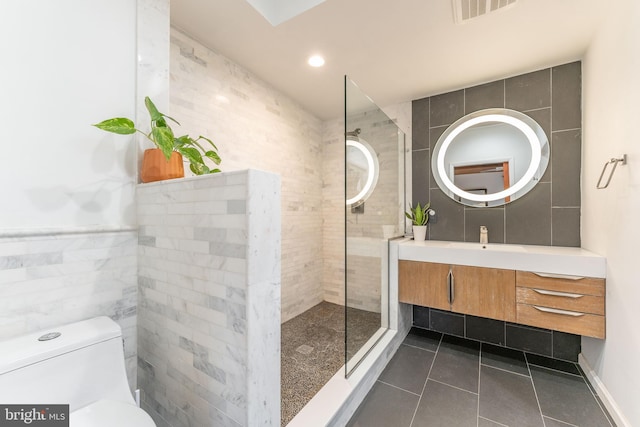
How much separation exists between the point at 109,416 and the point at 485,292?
223 centimetres

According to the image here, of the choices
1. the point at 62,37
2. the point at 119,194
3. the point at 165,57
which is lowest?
the point at 119,194

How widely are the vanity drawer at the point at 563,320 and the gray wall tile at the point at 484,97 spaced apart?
174 cm

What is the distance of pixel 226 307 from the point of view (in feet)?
2.88

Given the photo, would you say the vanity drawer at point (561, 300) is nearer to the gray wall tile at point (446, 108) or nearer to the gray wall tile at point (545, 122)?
the gray wall tile at point (545, 122)

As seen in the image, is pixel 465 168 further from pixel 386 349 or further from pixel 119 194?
pixel 119 194

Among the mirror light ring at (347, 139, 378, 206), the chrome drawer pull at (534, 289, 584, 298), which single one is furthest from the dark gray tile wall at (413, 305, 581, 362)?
the mirror light ring at (347, 139, 378, 206)

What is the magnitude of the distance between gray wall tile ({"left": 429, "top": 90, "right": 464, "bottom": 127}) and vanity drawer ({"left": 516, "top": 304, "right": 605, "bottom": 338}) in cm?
175

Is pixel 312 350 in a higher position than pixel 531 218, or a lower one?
lower

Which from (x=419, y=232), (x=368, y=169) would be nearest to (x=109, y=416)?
(x=368, y=169)

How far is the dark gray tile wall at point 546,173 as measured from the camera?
2.03m

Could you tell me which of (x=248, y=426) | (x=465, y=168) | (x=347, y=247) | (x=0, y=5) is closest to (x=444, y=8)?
(x=465, y=168)

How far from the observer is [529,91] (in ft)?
7.09

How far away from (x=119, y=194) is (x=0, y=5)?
75 centimetres

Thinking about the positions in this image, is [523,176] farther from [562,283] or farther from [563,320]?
[563,320]
